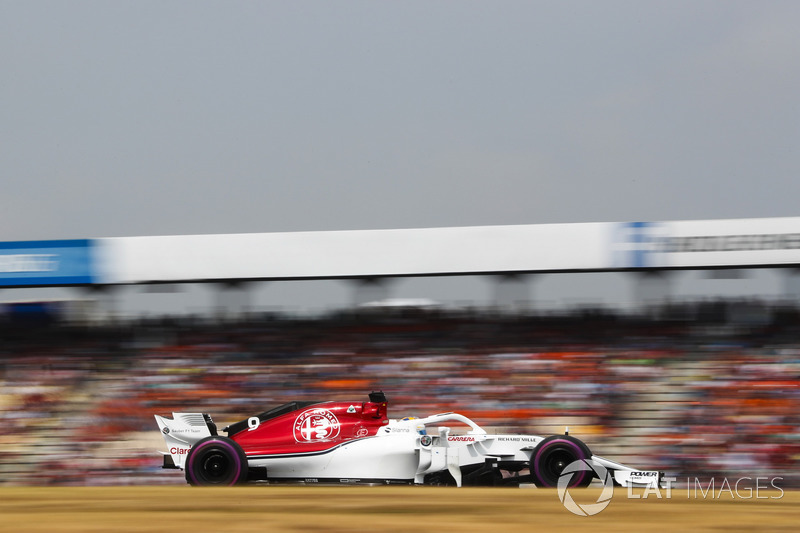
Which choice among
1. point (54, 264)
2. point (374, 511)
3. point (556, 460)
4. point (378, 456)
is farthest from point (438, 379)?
point (374, 511)

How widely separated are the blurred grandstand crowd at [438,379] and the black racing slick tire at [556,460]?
3.33m

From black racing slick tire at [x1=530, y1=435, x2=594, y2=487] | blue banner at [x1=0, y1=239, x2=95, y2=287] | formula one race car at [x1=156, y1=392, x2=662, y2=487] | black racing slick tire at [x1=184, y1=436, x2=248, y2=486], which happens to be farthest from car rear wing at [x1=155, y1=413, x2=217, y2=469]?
blue banner at [x1=0, y1=239, x2=95, y2=287]

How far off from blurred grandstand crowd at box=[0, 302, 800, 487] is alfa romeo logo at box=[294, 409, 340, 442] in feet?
10.3

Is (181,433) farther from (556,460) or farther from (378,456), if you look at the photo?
(556,460)

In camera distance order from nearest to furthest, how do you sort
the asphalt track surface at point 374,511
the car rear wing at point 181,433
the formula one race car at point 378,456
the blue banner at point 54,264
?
1. the asphalt track surface at point 374,511
2. the formula one race car at point 378,456
3. the car rear wing at point 181,433
4. the blue banner at point 54,264

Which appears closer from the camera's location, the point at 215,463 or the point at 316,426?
the point at 215,463

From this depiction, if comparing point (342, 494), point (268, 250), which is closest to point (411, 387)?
point (268, 250)

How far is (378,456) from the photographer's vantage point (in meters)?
9.02

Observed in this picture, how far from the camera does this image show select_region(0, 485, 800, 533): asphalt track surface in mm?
5742

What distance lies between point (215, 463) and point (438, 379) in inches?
184

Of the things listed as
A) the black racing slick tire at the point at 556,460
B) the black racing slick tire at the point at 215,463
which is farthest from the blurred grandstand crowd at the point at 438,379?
the black racing slick tire at the point at 556,460

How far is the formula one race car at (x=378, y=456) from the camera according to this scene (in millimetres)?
8664

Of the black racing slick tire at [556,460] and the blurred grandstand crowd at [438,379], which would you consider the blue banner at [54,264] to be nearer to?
the blurred grandstand crowd at [438,379]

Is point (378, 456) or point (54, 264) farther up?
point (54, 264)
